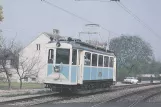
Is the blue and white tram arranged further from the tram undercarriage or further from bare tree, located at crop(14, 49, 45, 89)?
bare tree, located at crop(14, 49, 45, 89)

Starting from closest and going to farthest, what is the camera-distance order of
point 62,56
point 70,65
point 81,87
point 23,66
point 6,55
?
point 70,65 → point 62,56 → point 81,87 → point 6,55 → point 23,66

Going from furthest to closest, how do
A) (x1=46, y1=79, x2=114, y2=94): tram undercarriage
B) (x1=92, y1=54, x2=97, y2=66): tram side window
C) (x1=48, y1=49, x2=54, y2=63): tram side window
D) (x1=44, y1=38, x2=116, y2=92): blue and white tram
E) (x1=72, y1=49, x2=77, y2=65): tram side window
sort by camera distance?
(x1=92, y1=54, x2=97, y2=66): tram side window, (x1=48, y1=49, x2=54, y2=63): tram side window, (x1=46, y1=79, x2=114, y2=94): tram undercarriage, (x1=72, y1=49, x2=77, y2=65): tram side window, (x1=44, y1=38, x2=116, y2=92): blue and white tram

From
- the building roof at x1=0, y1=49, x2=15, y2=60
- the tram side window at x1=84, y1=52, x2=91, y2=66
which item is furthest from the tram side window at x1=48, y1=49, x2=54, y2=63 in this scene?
the building roof at x1=0, y1=49, x2=15, y2=60

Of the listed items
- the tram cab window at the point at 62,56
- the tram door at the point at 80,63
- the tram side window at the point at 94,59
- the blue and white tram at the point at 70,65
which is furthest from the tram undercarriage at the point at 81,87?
the tram cab window at the point at 62,56

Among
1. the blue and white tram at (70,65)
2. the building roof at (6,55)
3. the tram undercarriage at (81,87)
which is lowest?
the tram undercarriage at (81,87)

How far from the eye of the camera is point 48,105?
16141 millimetres

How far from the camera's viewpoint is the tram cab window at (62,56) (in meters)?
21.5

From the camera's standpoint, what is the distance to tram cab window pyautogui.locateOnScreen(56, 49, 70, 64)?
848 inches

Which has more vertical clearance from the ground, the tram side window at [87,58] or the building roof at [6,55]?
the building roof at [6,55]

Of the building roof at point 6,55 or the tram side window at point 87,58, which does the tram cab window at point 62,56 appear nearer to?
the tram side window at point 87,58

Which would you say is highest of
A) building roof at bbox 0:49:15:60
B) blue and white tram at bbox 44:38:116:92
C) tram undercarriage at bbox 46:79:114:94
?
building roof at bbox 0:49:15:60

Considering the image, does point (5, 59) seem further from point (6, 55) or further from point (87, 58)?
point (87, 58)

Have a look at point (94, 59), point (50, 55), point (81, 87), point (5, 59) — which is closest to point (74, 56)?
point (50, 55)

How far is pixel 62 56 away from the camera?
71.3 feet
